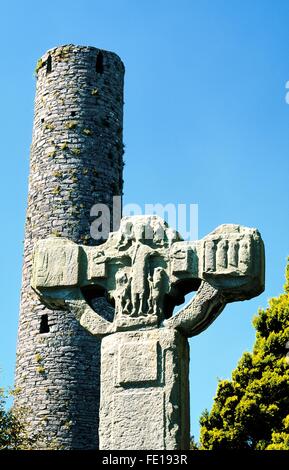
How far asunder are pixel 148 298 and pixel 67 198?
17.7 m

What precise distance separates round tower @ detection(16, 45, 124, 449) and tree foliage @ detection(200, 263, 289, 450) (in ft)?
8.95

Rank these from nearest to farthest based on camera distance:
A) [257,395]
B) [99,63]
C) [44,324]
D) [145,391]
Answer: [145,391] < [257,395] < [44,324] < [99,63]

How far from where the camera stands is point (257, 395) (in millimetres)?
20875

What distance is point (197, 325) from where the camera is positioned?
643 cm

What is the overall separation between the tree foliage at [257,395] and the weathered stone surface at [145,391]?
14.4 metres

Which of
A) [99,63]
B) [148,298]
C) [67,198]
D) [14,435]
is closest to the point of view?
[148,298]

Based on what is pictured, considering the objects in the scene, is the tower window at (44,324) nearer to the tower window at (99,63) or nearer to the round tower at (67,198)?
the round tower at (67,198)

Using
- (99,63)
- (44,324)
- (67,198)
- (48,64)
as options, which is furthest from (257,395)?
(48,64)

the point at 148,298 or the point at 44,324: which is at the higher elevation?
the point at 44,324

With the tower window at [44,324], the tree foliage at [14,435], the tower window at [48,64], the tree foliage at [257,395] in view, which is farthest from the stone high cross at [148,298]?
the tower window at [48,64]

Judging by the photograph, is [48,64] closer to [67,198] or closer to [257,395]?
[67,198]

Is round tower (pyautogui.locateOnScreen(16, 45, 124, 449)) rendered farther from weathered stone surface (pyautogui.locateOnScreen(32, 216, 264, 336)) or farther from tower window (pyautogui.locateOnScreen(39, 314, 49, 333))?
weathered stone surface (pyautogui.locateOnScreen(32, 216, 264, 336))
